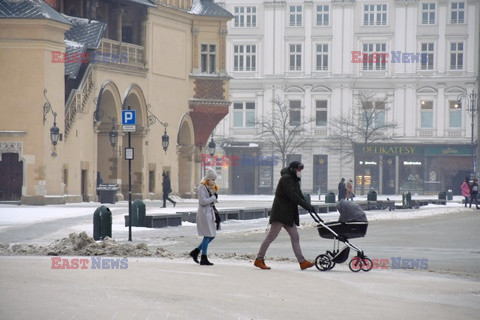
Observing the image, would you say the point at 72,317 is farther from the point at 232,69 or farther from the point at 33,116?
the point at 232,69

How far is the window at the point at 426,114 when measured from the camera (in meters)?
87.2

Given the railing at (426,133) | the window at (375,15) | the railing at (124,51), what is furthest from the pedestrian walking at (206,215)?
the window at (375,15)

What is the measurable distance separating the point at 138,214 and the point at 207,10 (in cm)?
3333

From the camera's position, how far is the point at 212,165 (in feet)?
287

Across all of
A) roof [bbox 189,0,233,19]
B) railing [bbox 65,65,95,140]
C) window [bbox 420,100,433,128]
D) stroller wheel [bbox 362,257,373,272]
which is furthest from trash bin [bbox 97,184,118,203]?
window [bbox 420,100,433,128]

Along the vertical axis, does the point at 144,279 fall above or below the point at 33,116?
below

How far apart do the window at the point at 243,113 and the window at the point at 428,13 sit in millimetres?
14111

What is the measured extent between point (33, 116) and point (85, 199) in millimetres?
6690

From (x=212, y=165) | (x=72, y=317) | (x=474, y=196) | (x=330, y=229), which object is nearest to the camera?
(x=72, y=317)

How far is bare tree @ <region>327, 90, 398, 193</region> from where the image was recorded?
3369 inches

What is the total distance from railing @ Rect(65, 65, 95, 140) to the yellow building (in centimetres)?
5

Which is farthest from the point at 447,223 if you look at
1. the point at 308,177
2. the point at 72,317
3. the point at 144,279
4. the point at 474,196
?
the point at 308,177
